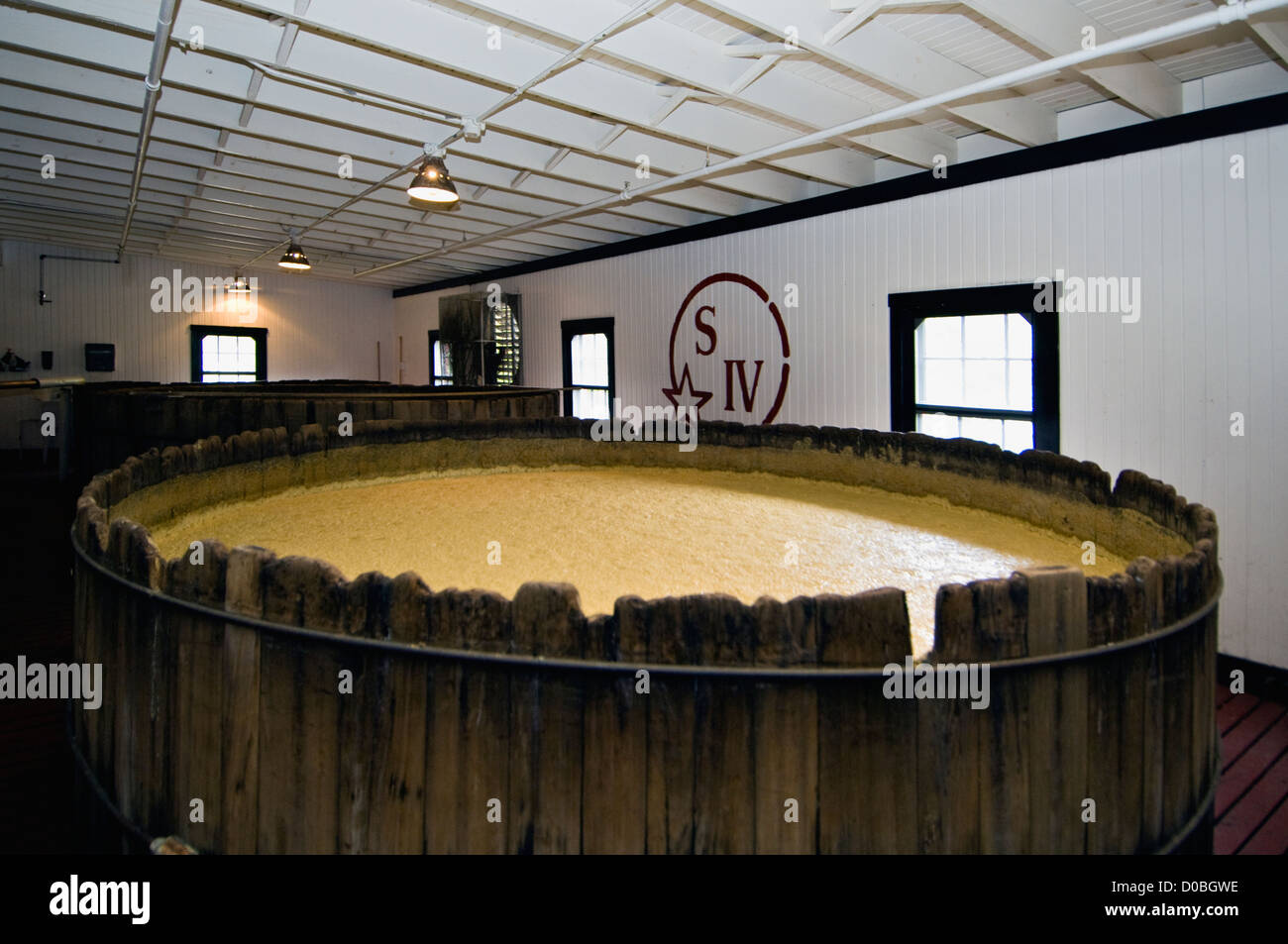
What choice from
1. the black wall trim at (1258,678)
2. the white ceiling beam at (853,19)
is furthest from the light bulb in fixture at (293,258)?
the black wall trim at (1258,678)

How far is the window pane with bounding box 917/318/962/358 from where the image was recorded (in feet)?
19.0

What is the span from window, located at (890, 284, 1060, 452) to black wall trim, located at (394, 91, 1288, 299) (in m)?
0.79

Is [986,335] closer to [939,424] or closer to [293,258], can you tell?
[939,424]

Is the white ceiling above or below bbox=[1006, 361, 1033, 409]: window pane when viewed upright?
above

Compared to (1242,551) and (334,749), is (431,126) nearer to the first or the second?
(334,749)

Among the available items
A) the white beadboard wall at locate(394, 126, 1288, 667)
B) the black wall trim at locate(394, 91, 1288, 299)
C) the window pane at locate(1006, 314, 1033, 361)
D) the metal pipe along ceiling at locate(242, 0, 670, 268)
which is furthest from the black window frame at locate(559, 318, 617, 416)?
the window pane at locate(1006, 314, 1033, 361)

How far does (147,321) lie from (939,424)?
41.2 feet

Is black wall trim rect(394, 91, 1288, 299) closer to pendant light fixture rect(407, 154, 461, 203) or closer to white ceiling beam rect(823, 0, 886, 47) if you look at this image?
white ceiling beam rect(823, 0, 886, 47)

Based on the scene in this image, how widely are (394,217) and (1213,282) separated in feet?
24.5

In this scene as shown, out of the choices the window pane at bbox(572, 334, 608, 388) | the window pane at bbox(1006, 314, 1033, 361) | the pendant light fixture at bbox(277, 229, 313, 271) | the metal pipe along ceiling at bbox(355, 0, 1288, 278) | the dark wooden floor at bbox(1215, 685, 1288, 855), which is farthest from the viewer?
the window pane at bbox(572, 334, 608, 388)

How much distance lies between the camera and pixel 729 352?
303 inches

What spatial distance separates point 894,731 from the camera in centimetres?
113

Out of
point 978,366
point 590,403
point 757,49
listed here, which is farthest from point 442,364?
point 757,49
